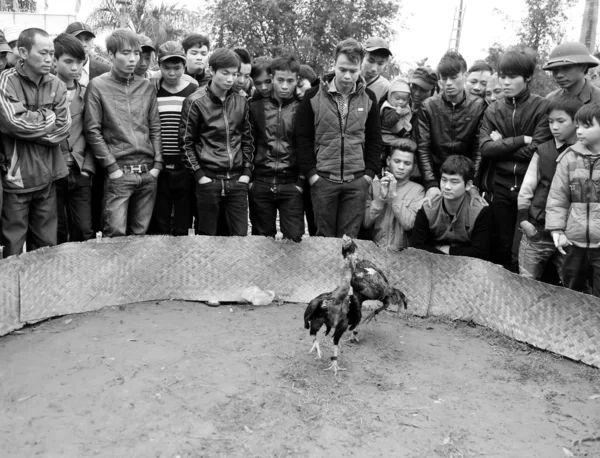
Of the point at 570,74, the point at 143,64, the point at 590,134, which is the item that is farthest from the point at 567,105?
the point at 143,64

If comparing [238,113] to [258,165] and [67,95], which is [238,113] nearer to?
[258,165]

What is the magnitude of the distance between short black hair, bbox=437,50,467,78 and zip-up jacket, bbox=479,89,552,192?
19.8 inches

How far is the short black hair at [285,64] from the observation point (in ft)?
20.0

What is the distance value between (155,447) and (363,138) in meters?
3.62

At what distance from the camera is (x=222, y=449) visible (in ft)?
11.4

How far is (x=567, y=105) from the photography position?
5.23 metres

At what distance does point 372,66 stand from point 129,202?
291 centimetres

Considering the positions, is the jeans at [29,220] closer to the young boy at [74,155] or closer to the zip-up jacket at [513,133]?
the young boy at [74,155]

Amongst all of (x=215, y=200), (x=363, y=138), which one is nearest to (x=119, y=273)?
(x=215, y=200)

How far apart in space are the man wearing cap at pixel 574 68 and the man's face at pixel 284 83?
2237mm

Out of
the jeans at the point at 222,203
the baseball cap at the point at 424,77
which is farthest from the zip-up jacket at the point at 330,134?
the baseball cap at the point at 424,77

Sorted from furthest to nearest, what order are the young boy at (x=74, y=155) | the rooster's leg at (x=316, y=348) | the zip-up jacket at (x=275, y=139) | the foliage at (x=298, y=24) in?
the foliage at (x=298, y=24), the zip-up jacket at (x=275, y=139), the young boy at (x=74, y=155), the rooster's leg at (x=316, y=348)

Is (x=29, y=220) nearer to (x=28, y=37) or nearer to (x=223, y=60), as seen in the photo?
(x=28, y=37)

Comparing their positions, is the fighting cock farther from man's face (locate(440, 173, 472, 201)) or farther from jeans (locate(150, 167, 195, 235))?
jeans (locate(150, 167, 195, 235))
